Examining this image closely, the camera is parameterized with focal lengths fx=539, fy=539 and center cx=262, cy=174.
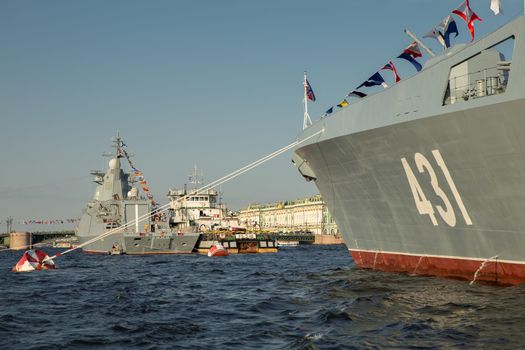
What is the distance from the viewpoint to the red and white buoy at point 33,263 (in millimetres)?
33781

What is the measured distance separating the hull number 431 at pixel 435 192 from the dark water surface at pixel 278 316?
6.89 ft

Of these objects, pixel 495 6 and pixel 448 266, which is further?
pixel 448 266

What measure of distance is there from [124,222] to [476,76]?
2141 inches

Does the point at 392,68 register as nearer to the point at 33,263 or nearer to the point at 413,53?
the point at 413,53

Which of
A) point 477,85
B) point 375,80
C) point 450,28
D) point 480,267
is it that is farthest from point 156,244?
point 477,85

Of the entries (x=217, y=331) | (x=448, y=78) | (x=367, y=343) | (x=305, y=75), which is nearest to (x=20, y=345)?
(x=217, y=331)

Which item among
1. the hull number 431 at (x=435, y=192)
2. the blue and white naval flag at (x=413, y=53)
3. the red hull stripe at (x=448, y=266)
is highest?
the blue and white naval flag at (x=413, y=53)

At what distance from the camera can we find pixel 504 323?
11.2 m

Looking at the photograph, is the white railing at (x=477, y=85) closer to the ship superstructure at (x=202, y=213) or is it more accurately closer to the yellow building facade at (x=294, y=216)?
the ship superstructure at (x=202, y=213)

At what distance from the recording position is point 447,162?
15.5 meters

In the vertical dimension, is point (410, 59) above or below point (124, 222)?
above

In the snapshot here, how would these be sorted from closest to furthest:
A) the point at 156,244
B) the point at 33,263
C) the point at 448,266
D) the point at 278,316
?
the point at 278,316, the point at 448,266, the point at 33,263, the point at 156,244

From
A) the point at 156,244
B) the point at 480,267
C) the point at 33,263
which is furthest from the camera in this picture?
the point at 156,244

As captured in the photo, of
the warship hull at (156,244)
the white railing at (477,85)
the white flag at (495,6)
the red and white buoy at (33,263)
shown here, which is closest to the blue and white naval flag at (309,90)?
the white railing at (477,85)
